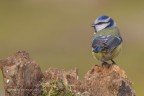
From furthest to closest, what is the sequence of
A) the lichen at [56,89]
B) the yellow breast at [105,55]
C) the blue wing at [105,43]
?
the yellow breast at [105,55] < the blue wing at [105,43] < the lichen at [56,89]

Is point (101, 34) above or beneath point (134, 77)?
above

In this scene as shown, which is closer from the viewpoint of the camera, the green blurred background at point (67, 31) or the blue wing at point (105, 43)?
the blue wing at point (105, 43)

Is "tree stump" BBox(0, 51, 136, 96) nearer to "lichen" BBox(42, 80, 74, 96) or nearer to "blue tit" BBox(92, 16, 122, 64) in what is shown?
"lichen" BBox(42, 80, 74, 96)

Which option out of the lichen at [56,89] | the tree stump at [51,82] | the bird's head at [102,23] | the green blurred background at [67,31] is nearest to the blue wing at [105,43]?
the bird's head at [102,23]

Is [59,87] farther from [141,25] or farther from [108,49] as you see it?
[141,25]

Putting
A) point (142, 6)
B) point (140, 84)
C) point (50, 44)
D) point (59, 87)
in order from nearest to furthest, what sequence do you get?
point (59, 87)
point (140, 84)
point (50, 44)
point (142, 6)

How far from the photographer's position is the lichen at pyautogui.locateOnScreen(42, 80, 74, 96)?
33.6ft

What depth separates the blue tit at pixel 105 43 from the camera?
1293 cm

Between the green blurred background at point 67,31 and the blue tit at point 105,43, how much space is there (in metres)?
7.01

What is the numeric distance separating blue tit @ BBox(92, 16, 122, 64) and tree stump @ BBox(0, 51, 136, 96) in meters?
2.26

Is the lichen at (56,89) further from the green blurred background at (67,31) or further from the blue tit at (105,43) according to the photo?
the green blurred background at (67,31)

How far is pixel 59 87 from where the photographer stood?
1027 cm

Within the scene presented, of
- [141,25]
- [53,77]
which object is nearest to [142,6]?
[141,25]

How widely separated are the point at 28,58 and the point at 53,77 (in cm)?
40
